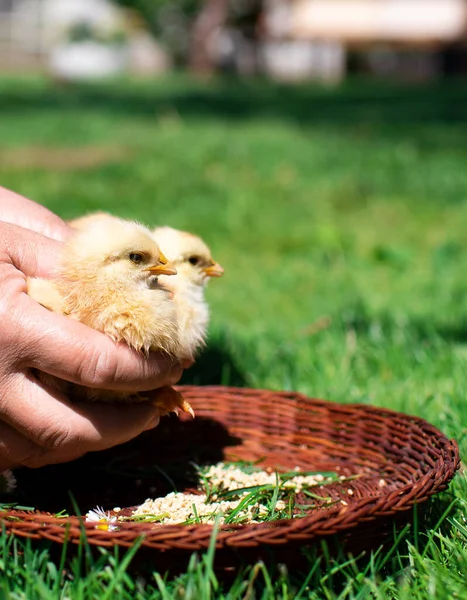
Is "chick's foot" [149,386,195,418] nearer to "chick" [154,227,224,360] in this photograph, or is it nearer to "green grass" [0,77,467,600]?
"chick" [154,227,224,360]

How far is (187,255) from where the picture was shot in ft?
8.46

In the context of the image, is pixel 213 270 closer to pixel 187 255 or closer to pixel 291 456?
pixel 187 255

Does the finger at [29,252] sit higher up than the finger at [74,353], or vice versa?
the finger at [29,252]

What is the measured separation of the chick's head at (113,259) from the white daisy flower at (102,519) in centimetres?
53

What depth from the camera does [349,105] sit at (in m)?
14.5

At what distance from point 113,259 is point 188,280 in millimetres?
459

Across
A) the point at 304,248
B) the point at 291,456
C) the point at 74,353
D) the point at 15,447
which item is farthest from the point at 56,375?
the point at 304,248

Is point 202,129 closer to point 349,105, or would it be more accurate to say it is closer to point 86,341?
point 349,105

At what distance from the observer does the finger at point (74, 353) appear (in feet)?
6.56

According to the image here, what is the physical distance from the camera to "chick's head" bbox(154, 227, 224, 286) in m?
2.56

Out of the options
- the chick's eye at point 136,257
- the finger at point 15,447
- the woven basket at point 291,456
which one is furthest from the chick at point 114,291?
the woven basket at point 291,456

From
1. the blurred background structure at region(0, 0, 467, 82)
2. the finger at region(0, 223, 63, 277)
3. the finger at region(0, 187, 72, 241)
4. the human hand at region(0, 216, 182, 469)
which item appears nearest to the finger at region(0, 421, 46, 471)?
the human hand at region(0, 216, 182, 469)

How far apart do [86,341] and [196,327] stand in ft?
1.57

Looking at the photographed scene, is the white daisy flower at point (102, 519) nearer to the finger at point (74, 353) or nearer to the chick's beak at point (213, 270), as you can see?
the finger at point (74, 353)
